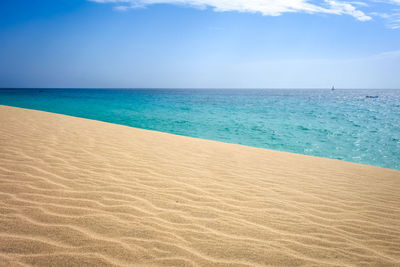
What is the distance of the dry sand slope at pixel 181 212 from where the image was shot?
2043 millimetres

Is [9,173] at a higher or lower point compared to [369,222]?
higher

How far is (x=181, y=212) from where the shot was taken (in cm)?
278

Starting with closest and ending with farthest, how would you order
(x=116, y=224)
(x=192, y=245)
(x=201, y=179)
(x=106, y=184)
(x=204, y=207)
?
(x=192, y=245) → (x=116, y=224) → (x=204, y=207) → (x=106, y=184) → (x=201, y=179)

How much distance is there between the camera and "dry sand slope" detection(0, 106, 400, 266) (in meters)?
2.04

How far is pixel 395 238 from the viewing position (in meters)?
2.65

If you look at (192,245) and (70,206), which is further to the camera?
(70,206)

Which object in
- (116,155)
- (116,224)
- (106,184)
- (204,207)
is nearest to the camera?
(116,224)

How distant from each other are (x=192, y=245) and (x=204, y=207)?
2.68 feet

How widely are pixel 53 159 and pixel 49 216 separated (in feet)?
7.41

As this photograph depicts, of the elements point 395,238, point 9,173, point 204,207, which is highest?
point 9,173

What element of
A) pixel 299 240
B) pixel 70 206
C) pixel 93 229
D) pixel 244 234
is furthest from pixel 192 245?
pixel 70 206

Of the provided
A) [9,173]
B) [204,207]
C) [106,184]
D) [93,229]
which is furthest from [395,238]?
[9,173]

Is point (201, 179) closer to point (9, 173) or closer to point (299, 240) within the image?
point (299, 240)

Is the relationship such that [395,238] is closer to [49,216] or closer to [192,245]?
[192,245]
